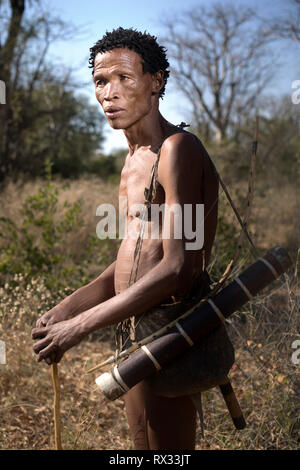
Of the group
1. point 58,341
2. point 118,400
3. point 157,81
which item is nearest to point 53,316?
point 58,341

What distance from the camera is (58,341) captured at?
1.38 metres

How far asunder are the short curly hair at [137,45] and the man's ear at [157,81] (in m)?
0.02

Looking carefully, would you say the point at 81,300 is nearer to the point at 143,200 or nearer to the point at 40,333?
the point at 40,333

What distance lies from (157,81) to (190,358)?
36.3 inches

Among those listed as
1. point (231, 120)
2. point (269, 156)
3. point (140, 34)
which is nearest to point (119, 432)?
point (140, 34)

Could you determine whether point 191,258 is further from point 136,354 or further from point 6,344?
point 6,344

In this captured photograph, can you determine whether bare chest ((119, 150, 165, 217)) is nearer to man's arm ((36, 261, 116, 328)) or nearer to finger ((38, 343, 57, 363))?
man's arm ((36, 261, 116, 328))

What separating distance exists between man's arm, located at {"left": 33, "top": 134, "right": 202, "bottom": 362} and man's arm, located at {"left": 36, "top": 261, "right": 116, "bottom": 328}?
19 centimetres

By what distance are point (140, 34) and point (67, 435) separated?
2.32 m

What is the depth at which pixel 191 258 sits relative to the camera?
136 cm

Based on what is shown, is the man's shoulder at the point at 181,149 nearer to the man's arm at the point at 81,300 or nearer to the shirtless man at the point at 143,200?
the shirtless man at the point at 143,200

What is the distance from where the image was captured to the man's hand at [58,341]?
4.51 feet

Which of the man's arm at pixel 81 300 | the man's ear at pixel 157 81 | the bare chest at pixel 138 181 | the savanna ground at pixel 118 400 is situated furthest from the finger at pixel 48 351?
the man's ear at pixel 157 81

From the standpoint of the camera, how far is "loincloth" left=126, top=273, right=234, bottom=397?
1.42 m
